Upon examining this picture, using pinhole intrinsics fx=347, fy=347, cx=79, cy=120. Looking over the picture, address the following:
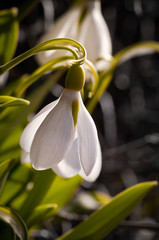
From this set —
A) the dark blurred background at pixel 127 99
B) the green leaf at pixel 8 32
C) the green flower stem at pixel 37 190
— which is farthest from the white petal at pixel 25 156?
the dark blurred background at pixel 127 99

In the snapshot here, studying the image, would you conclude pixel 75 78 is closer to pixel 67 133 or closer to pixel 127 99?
pixel 67 133

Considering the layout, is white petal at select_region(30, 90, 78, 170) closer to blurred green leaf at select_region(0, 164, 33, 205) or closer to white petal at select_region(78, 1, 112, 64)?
blurred green leaf at select_region(0, 164, 33, 205)

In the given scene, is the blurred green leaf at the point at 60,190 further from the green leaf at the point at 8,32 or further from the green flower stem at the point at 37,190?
the green leaf at the point at 8,32

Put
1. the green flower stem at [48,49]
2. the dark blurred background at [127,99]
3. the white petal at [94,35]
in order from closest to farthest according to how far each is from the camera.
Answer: the green flower stem at [48,49], the white petal at [94,35], the dark blurred background at [127,99]

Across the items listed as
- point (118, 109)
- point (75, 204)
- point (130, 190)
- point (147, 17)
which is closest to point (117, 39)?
point (147, 17)

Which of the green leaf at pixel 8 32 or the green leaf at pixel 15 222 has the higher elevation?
the green leaf at pixel 8 32

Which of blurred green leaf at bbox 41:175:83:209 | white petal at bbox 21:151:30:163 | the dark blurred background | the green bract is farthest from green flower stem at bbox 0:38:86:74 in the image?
the dark blurred background

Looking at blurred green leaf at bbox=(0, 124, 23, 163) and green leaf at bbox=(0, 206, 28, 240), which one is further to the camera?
blurred green leaf at bbox=(0, 124, 23, 163)
